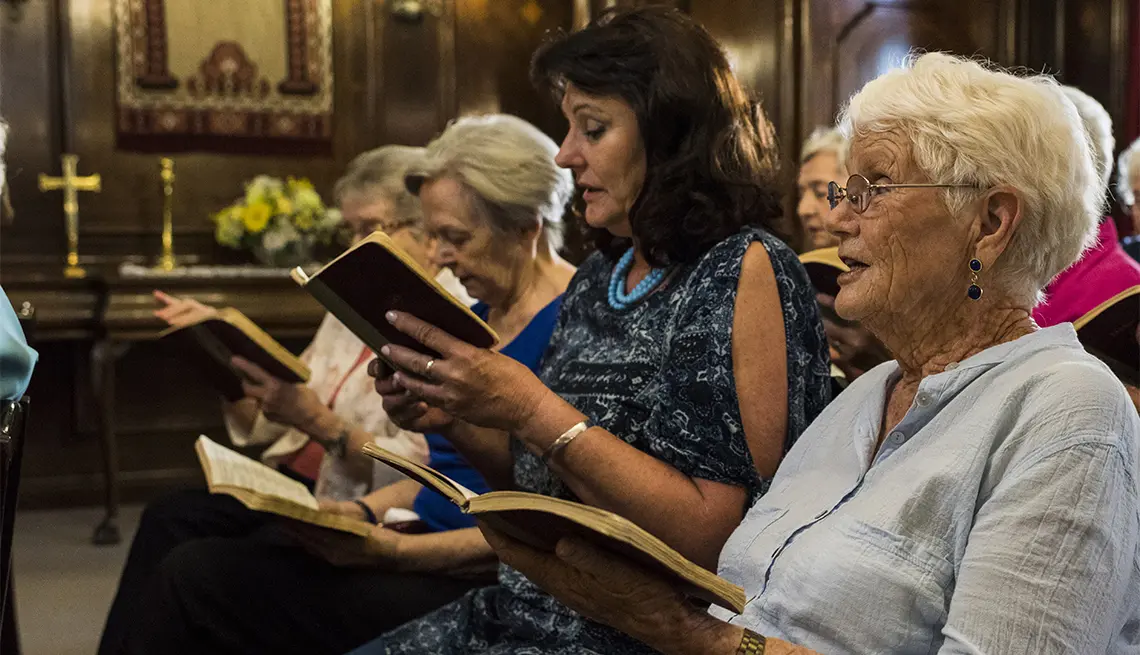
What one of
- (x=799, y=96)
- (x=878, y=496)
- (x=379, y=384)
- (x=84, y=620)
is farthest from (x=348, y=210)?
(x=799, y=96)

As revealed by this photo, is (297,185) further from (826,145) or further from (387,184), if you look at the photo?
(826,145)

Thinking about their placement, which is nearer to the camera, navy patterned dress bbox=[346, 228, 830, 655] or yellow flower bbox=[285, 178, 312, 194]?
navy patterned dress bbox=[346, 228, 830, 655]

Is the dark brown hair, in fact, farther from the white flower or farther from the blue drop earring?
the white flower

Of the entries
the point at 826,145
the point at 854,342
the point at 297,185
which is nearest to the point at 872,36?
the point at 826,145

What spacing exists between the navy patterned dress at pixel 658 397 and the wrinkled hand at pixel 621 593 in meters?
0.34

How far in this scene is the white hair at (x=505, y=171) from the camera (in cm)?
223

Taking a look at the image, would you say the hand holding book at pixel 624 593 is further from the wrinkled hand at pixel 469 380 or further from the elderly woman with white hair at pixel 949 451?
the wrinkled hand at pixel 469 380

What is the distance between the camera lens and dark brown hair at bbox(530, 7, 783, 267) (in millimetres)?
1623

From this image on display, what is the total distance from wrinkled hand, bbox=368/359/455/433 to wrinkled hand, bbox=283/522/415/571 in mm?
188

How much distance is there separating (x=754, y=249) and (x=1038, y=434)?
0.58 meters

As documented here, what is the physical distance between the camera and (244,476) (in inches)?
77.5

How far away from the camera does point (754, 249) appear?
5.07 ft

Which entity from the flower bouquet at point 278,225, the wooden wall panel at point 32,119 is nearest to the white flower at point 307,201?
the flower bouquet at point 278,225

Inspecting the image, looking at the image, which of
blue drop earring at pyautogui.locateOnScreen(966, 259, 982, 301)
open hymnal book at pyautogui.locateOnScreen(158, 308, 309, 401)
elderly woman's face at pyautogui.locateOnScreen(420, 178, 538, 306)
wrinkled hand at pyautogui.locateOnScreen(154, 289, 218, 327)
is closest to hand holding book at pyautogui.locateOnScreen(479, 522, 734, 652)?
blue drop earring at pyautogui.locateOnScreen(966, 259, 982, 301)
